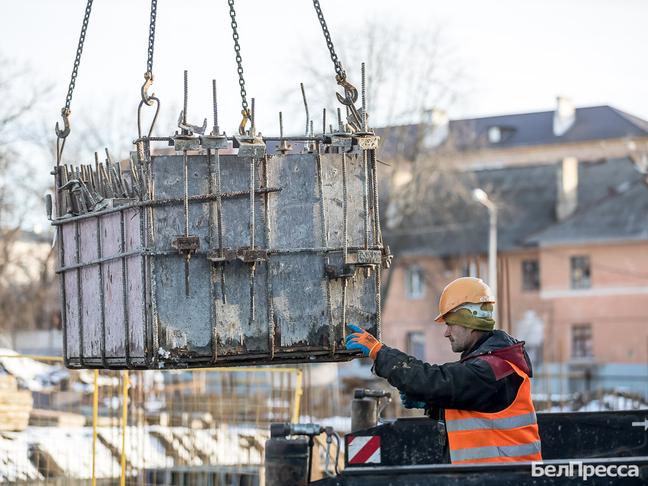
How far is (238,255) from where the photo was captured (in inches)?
267

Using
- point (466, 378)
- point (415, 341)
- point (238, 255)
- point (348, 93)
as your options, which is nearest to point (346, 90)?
point (348, 93)

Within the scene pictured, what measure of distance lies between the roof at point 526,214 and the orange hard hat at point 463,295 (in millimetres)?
45786

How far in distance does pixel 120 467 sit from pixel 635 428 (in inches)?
212

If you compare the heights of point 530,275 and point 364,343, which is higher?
point 530,275

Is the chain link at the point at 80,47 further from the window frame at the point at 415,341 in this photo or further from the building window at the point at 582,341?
the window frame at the point at 415,341

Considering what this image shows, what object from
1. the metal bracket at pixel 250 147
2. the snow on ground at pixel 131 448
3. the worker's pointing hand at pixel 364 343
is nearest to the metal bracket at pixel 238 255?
the metal bracket at pixel 250 147

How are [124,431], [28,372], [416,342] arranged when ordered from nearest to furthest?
[124,431] < [28,372] < [416,342]

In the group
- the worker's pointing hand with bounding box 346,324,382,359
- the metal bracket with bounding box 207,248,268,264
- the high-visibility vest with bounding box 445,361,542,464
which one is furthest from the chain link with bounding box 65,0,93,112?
the high-visibility vest with bounding box 445,361,542,464

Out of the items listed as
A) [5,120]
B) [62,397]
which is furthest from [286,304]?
[5,120]

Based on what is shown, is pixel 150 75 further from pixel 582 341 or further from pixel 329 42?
pixel 582 341

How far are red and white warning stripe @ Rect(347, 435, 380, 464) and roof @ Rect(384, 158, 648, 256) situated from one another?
4385cm

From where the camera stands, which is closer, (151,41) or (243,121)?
(151,41)

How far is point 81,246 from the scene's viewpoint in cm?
759

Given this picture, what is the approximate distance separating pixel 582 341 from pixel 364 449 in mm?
47315
